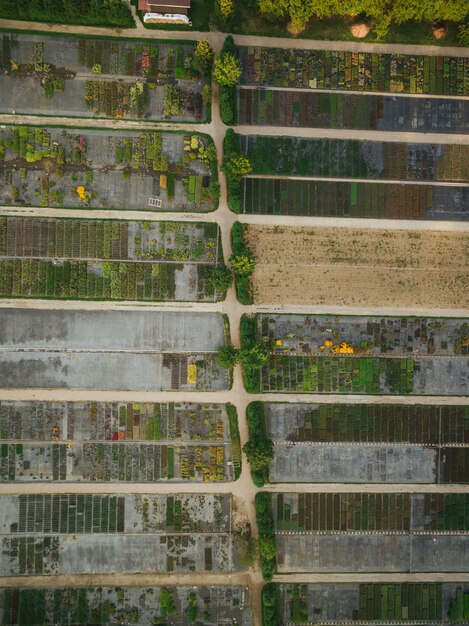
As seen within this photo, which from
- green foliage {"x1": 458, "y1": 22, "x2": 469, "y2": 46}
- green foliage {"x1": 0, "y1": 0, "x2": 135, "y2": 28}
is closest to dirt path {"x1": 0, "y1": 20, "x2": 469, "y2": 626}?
green foliage {"x1": 0, "y1": 0, "x2": 135, "y2": 28}

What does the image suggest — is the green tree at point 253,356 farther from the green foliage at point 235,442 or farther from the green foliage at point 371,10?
the green foliage at point 371,10

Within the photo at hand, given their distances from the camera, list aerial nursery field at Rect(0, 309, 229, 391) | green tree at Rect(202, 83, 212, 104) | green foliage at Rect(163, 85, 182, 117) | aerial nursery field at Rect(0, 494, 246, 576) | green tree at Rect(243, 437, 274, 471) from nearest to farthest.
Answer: green tree at Rect(243, 437, 274, 471) < aerial nursery field at Rect(0, 494, 246, 576) < aerial nursery field at Rect(0, 309, 229, 391) < green tree at Rect(202, 83, 212, 104) < green foliage at Rect(163, 85, 182, 117)

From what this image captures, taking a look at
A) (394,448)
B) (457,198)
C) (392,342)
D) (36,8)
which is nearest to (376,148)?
(457,198)

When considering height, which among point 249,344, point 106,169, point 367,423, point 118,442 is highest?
point 106,169

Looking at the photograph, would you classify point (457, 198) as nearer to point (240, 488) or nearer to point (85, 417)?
point (240, 488)

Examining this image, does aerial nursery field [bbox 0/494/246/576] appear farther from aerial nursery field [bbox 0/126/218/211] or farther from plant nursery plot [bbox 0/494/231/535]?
aerial nursery field [bbox 0/126/218/211]

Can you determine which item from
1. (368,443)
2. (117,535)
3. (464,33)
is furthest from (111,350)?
(464,33)

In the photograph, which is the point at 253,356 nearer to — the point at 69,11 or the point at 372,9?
the point at 372,9
